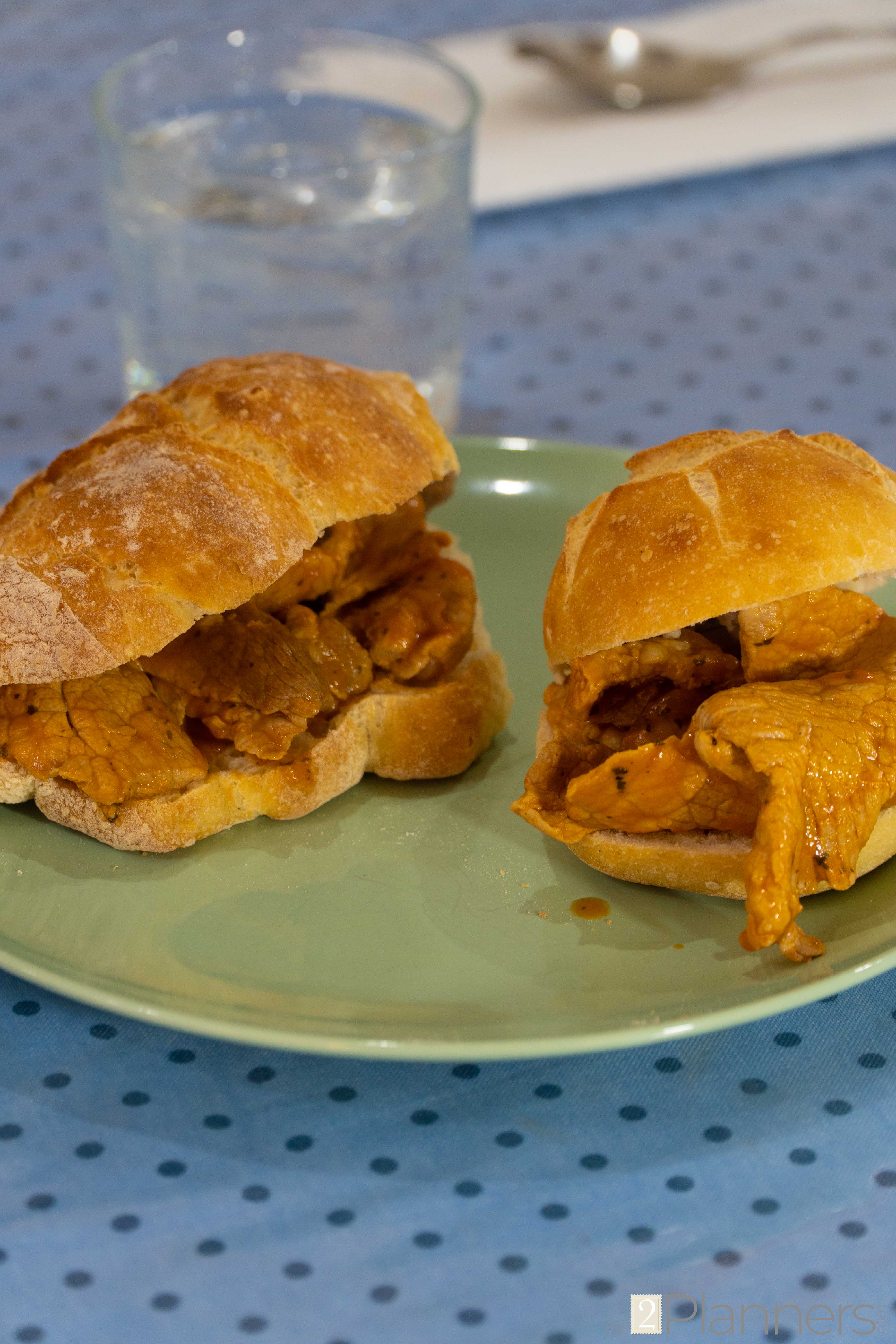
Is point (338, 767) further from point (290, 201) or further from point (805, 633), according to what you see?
point (290, 201)

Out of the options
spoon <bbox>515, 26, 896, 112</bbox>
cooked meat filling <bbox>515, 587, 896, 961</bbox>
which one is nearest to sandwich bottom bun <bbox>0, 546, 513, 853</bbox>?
cooked meat filling <bbox>515, 587, 896, 961</bbox>

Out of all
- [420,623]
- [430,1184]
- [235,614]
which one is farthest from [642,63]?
[430,1184]

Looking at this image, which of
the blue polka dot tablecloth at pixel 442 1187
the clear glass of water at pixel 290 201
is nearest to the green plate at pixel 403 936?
the blue polka dot tablecloth at pixel 442 1187

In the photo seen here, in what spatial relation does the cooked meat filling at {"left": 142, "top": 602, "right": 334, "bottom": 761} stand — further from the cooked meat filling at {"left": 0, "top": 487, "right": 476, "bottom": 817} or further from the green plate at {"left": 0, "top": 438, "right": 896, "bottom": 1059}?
the green plate at {"left": 0, "top": 438, "right": 896, "bottom": 1059}

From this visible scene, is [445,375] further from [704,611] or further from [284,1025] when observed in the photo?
[284,1025]

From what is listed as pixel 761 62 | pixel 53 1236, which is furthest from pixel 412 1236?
pixel 761 62

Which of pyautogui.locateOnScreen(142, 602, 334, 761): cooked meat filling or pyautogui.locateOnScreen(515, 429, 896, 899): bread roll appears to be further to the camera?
pyautogui.locateOnScreen(142, 602, 334, 761): cooked meat filling
